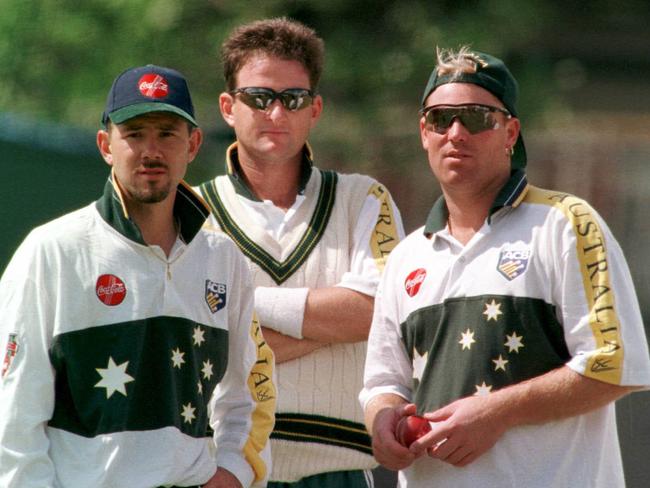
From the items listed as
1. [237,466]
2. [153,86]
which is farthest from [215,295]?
[153,86]

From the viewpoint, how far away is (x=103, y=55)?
7668mm

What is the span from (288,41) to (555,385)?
5.52ft

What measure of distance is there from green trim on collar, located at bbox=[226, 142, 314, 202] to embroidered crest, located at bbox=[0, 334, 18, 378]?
1323mm

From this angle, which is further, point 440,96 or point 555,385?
point 440,96

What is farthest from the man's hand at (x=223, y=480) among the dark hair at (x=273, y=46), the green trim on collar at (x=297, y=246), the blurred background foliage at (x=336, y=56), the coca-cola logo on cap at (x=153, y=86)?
the blurred background foliage at (x=336, y=56)

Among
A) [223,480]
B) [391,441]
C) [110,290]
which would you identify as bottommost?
[223,480]

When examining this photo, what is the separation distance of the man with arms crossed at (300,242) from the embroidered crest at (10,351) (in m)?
1.09

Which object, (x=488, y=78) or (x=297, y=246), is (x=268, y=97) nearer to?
(x=297, y=246)

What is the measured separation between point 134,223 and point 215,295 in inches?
12.9

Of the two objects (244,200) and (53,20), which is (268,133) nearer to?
(244,200)

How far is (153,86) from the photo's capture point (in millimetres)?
3984

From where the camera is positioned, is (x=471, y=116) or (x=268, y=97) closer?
(x=471, y=116)

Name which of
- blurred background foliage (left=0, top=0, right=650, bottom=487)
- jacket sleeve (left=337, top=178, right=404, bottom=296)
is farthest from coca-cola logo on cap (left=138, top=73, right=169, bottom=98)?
blurred background foliage (left=0, top=0, right=650, bottom=487)

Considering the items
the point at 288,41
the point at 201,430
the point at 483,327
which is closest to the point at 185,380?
the point at 201,430
